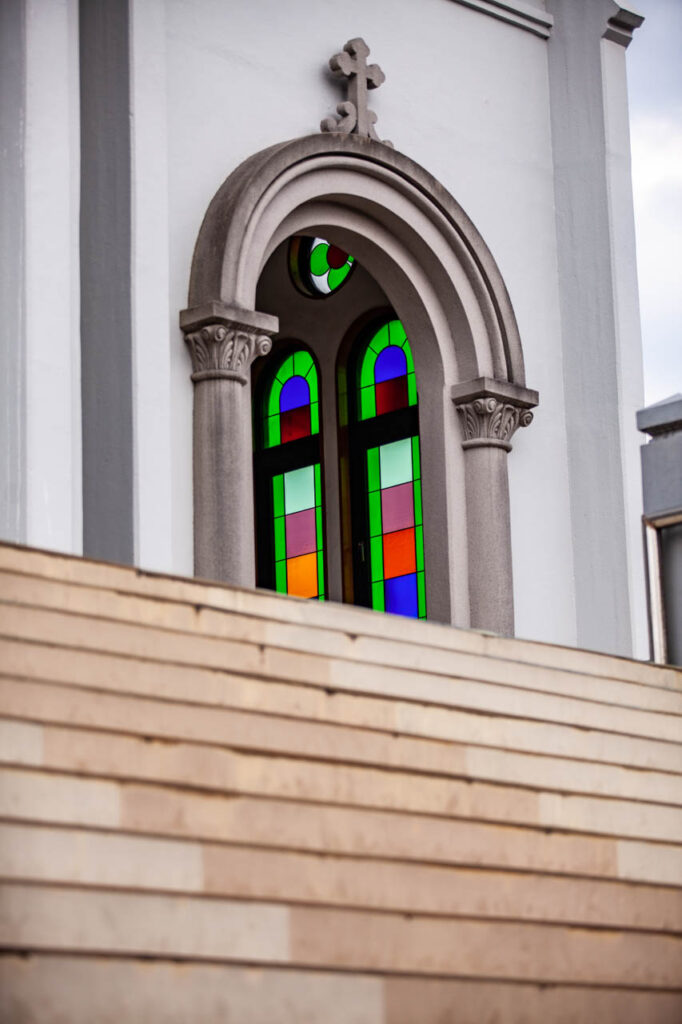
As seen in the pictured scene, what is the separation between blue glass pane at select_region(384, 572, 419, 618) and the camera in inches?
516

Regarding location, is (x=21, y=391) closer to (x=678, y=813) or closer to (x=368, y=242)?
(x=368, y=242)

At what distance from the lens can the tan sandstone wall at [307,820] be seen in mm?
5180

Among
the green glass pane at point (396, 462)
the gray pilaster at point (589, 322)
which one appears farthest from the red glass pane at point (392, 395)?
the gray pilaster at point (589, 322)

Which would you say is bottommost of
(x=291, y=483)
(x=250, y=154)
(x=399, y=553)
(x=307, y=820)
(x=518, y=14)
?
(x=307, y=820)

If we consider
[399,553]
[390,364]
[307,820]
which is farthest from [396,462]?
[307,820]

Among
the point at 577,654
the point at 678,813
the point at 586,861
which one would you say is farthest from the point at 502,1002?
the point at 577,654

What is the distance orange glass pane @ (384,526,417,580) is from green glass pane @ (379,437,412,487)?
399 millimetres

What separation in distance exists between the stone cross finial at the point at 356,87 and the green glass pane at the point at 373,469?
2675mm

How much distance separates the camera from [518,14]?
43.6ft

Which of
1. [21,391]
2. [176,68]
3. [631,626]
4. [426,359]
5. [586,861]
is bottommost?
[586,861]

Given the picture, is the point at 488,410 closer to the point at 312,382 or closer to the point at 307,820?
the point at 312,382

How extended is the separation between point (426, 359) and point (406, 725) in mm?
6082

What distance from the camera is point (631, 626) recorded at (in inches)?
498

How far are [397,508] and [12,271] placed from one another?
4.54m
